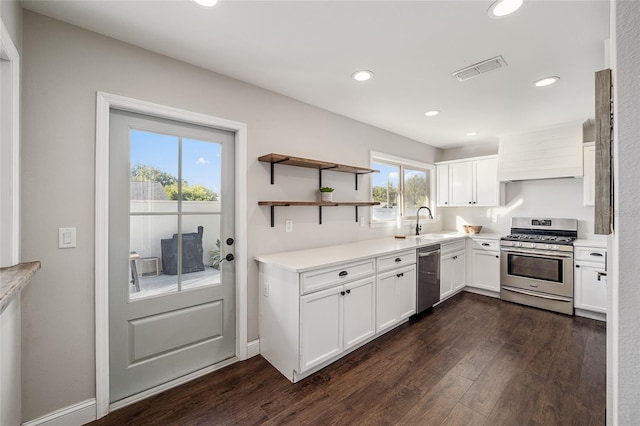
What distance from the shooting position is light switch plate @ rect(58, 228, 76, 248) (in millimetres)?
1650

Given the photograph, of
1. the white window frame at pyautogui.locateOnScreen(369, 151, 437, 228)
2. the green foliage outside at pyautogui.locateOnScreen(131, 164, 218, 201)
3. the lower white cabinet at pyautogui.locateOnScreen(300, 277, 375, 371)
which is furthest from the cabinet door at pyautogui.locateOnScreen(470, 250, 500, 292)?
the green foliage outside at pyautogui.locateOnScreen(131, 164, 218, 201)

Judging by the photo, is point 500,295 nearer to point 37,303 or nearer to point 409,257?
point 409,257

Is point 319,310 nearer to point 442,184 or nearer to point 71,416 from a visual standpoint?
point 71,416

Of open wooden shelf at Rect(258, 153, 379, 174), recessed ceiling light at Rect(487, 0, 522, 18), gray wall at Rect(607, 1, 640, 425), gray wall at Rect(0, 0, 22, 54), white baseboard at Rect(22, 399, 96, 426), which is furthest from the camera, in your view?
open wooden shelf at Rect(258, 153, 379, 174)

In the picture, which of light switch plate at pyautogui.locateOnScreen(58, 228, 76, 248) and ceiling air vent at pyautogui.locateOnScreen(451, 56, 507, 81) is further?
ceiling air vent at pyautogui.locateOnScreen(451, 56, 507, 81)

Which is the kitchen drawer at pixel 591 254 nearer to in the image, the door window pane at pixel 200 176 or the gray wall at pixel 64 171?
the door window pane at pixel 200 176

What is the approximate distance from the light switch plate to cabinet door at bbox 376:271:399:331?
92.9 inches

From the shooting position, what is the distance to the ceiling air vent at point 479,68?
2.10m

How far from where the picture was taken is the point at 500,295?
3994 millimetres

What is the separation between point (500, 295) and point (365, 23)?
13.2 feet

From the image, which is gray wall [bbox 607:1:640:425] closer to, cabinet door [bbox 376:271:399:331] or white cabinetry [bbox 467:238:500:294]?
cabinet door [bbox 376:271:399:331]

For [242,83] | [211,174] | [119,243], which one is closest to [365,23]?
[242,83]

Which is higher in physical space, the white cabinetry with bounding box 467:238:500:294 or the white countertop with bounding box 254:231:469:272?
the white countertop with bounding box 254:231:469:272

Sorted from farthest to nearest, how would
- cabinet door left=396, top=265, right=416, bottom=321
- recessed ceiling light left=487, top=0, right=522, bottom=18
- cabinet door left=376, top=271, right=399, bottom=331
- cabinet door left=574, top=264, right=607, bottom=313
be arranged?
1. cabinet door left=574, top=264, right=607, bottom=313
2. cabinet door left=396, top=265, right=416, bottom=321
3. cabinet door left=376, top=271, right=399, bottom=331
4. recessed ceiling light left=487, top=0, right=522, bottom=18
